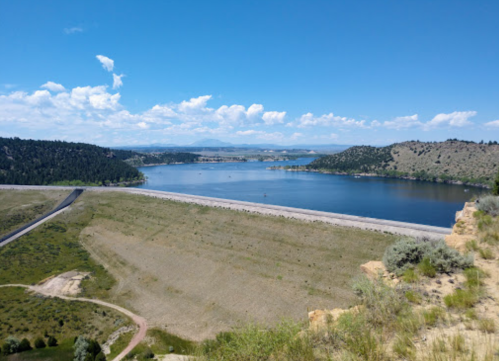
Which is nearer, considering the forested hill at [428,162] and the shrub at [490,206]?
the shrub at [490,206]

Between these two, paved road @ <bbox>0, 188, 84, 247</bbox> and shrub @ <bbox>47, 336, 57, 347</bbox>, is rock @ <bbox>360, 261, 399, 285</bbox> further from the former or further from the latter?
paved road @ <bbox>0, 188, 84, 247</bbox>

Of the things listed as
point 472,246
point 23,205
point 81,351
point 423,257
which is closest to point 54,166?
point 23,205

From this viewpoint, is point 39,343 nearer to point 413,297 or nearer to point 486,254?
point 413,297

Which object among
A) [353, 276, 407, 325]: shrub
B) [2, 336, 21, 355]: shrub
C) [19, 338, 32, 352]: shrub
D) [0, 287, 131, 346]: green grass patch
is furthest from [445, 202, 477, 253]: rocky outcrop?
[2, 336, 21, 355]: shrub

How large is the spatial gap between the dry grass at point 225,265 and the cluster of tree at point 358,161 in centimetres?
12048

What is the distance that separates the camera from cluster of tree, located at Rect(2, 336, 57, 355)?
19.7m

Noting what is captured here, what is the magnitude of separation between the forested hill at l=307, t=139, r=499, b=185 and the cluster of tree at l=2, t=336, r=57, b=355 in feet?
409

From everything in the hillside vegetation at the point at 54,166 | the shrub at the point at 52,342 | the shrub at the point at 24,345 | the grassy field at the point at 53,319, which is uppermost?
the hillside vegetation at the point at 54,166

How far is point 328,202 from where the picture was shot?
78.6m

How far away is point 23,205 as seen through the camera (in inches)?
2598

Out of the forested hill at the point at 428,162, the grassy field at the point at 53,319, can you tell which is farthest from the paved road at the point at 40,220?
the forested hill at the point at 428,162

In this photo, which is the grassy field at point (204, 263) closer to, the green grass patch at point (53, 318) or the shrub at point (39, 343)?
the green grass patch at point (53, 318)

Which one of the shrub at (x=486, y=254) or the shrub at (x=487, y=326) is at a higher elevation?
the shrub at (x=486, y=254)

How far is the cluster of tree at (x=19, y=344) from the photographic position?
1966 centimetres
